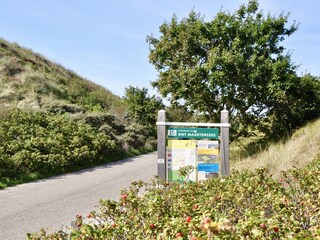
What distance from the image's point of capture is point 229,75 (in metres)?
13.9

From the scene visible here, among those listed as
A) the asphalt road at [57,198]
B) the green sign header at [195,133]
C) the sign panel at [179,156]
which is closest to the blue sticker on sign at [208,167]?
the sign panel at [179,156]

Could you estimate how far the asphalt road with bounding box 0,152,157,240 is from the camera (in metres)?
7.00

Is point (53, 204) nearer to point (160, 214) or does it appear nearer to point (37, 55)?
point (160, 214)

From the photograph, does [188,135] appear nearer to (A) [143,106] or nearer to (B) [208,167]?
(B) [208,167]

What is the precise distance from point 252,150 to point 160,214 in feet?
36.4

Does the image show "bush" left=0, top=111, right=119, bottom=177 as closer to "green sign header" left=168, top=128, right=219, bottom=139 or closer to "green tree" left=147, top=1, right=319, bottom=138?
"green tree" left=147, top=1, right=319, bottom=138

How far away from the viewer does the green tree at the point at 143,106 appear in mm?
26764

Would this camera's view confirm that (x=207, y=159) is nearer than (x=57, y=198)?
Yes

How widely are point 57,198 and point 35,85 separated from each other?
55.0 ft

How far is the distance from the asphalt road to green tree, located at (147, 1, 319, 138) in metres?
4.28

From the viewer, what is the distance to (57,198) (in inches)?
364

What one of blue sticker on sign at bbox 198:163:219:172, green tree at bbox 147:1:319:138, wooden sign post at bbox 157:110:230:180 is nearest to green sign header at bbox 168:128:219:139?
wooden sign post at bbox 157:110:230:180

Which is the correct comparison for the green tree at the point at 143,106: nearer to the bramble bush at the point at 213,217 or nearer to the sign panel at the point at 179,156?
the sign panel at the point at 179,156

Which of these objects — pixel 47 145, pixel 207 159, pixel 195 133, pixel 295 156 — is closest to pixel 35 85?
pixel 47 145
